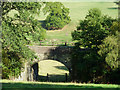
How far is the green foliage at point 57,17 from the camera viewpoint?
32.9 meters

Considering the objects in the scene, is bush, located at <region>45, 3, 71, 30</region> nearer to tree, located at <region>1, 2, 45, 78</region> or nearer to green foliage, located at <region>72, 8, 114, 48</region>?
green foliage, located at <region>72, 8, 114, 48</region>

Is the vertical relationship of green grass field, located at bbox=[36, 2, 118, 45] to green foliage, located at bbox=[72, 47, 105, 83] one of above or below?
above

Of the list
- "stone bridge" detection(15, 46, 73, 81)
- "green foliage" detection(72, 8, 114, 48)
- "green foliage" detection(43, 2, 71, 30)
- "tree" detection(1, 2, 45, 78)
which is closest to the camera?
"tree" detection(1, 2, 45, 78)

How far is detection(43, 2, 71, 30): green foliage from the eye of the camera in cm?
3288

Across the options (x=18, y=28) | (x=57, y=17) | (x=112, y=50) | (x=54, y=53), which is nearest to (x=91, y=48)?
(x=112, y=50)

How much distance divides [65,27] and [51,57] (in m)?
7.98

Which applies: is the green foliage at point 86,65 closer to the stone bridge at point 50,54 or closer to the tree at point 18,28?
the stone bridge at point 50,54

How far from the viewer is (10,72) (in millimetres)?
21625

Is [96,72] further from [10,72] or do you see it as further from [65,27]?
[65,27]

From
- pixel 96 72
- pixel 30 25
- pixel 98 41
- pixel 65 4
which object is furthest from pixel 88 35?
pixel 65 4

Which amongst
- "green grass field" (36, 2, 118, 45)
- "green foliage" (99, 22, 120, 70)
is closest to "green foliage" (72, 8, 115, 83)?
"green foliage" (99, 22, 120, 70)

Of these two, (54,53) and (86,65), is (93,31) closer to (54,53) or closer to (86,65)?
(86,65)

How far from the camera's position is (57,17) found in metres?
34.4

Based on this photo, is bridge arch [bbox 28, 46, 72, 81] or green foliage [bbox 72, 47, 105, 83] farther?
bridge arch [bbox 28, 46, 72, 81]
